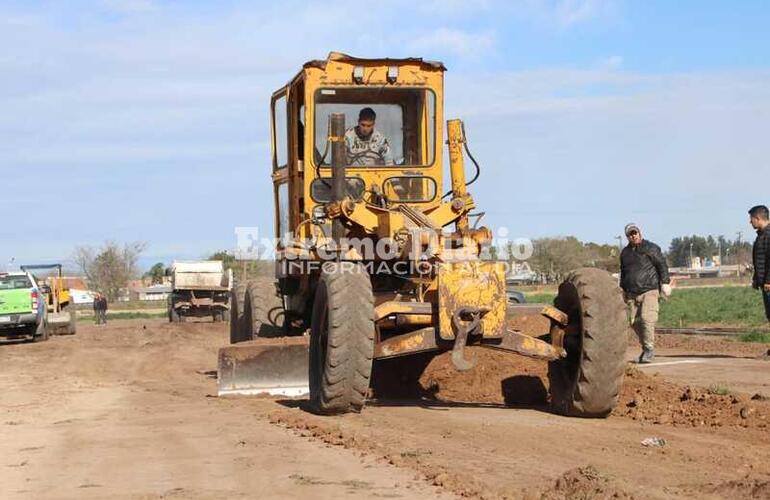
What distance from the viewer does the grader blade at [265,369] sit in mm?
10875

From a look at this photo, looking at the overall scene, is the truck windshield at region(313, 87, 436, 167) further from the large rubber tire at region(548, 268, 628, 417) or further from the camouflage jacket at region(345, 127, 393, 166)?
the large rubber tire at region(548, 268, 628, 417)

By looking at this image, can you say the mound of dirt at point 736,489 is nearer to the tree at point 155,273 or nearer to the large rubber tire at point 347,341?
the large rubber tire at point 347,341

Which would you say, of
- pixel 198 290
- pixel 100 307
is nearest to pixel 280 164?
pixel 198 290

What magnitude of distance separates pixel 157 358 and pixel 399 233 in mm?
10711

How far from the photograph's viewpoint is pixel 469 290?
29.3ft

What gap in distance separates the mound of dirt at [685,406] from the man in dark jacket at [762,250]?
426cm

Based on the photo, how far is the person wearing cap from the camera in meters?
14.9

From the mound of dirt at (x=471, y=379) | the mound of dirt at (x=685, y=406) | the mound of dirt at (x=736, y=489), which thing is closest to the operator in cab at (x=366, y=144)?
the mound of dirt at (x=471, y=379)

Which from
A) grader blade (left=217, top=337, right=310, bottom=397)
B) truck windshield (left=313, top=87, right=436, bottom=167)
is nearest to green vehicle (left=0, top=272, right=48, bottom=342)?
grader blade (left=217, top=337, right=310, bottom=397)

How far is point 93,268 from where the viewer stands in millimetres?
99000

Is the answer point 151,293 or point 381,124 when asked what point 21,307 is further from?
point 151,293

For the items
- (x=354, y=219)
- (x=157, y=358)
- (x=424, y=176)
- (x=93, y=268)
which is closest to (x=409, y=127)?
(x=424, y=176)

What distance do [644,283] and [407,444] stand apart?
808cm

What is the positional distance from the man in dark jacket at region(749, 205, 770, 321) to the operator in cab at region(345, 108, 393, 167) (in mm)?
5976
